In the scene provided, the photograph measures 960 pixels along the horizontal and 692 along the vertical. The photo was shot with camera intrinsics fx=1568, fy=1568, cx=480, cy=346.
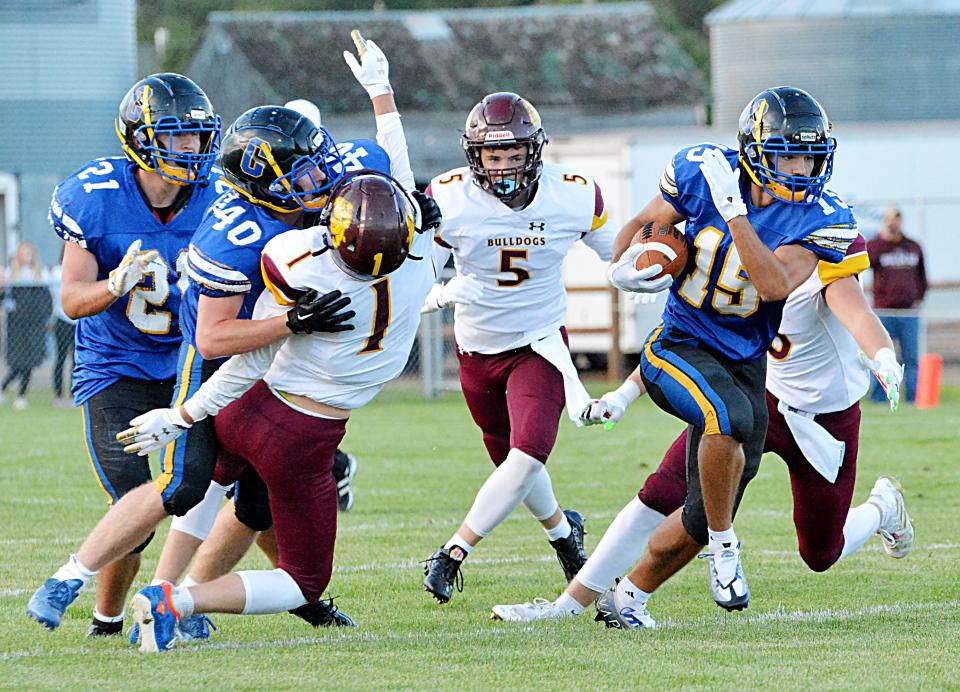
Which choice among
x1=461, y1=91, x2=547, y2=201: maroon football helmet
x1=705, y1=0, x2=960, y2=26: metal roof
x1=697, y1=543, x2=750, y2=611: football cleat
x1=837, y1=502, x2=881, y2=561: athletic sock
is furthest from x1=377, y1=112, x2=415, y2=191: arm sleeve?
x1=705, y1=0, x2=960, y2=26: metal roof

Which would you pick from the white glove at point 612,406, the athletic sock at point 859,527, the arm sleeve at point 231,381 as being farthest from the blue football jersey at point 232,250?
the athletic sock at point 859,527

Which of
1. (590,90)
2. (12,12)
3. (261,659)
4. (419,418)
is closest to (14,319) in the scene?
(419,418)

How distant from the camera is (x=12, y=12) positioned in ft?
73.5

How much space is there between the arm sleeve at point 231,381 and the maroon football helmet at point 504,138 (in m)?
1.65

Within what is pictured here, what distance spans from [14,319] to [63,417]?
1764mm

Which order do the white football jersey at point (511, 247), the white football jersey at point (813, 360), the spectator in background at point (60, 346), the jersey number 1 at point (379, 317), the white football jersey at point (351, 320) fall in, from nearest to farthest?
the white football jersey at point (351, 320) < the jersey number 1 at point (379, 317) < the white football jersey at point (813, 360) < the white football jersey at point (511, 247) < the spectator in background at point (60, 346)

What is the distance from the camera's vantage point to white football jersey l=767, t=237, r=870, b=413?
215 inches

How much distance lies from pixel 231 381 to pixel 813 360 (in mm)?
2160

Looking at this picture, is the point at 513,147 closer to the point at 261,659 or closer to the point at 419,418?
the point at 261,659

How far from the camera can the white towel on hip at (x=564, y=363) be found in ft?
18.7

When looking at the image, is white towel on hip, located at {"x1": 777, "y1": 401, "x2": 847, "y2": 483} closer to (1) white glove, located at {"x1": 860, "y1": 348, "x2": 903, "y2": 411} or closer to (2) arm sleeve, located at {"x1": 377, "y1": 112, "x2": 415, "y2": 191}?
(1) white glove, located at {"x1": 860, "y1": 348, "x2": 903, "y2": 411}

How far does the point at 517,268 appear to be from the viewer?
20.0ft

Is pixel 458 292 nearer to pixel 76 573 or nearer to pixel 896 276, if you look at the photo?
pixel 76 573

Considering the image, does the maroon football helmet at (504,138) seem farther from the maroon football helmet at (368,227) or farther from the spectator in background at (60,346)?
the spectator in background at (60,346)
